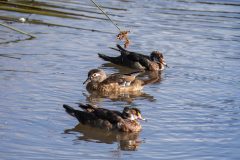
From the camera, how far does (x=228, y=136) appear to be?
11.3m

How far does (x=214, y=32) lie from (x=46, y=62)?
239 inches

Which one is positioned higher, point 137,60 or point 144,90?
point 137,60

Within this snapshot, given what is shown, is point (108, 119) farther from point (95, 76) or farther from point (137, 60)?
point (137, 60)

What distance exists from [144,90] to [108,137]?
3.73m

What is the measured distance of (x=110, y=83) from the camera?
→ 14.9m

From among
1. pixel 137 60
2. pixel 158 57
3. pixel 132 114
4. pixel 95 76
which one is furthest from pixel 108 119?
pixel 137 60

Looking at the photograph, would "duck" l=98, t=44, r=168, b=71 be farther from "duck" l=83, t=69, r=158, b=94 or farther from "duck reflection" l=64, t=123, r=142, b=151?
"duck reflection" l=64, t=123, r=142, b=151

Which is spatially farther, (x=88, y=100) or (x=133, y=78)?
(x=133, y=78)

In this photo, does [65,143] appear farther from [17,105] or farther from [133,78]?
[133,78]

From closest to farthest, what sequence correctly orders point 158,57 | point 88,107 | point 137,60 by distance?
1. point 88,107
2. point 158,57
3. point 137,60

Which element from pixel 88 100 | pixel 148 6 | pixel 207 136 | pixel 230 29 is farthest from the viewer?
pixel 148 6

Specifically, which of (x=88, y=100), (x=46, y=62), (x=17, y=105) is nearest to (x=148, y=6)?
(x=46, y=62)

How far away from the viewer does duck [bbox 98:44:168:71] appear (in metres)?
17.2

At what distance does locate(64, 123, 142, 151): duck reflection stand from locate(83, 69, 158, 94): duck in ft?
9.37
